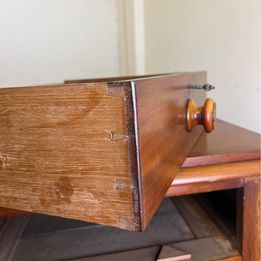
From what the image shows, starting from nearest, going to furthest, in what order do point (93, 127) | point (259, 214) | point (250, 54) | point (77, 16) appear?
1. point (93, 127)
2. point (259, 214)
3. point (250, 54)
4. point (77, 16)

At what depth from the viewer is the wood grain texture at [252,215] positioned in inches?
16.8

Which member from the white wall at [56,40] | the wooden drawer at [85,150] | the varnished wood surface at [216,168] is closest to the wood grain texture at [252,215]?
the varnished wood surface at [216,168]

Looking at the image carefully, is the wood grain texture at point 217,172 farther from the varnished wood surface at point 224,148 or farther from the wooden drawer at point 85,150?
the wooden drawer at point 85,150

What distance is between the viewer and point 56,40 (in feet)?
3.58

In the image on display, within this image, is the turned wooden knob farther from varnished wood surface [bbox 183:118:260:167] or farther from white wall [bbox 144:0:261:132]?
white wall [bbox 144:0:261:132]

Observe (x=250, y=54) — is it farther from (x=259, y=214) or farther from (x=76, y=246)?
(x=76, y=246)

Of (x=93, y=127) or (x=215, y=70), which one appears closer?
(x=93, y=127)

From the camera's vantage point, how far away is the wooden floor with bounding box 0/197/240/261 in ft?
1.40

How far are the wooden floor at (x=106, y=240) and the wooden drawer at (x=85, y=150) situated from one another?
181mm

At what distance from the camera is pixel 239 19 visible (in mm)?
690

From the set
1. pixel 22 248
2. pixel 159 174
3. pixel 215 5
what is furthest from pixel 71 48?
pixel 159 174

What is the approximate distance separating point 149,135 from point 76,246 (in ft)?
0.91

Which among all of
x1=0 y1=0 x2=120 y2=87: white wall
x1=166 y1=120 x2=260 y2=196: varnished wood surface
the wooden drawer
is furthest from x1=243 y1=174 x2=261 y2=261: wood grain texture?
x1=0 y1=0 x2=120 y2=87: white wall

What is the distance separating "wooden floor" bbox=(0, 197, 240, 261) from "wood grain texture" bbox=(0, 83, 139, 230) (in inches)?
7.6
